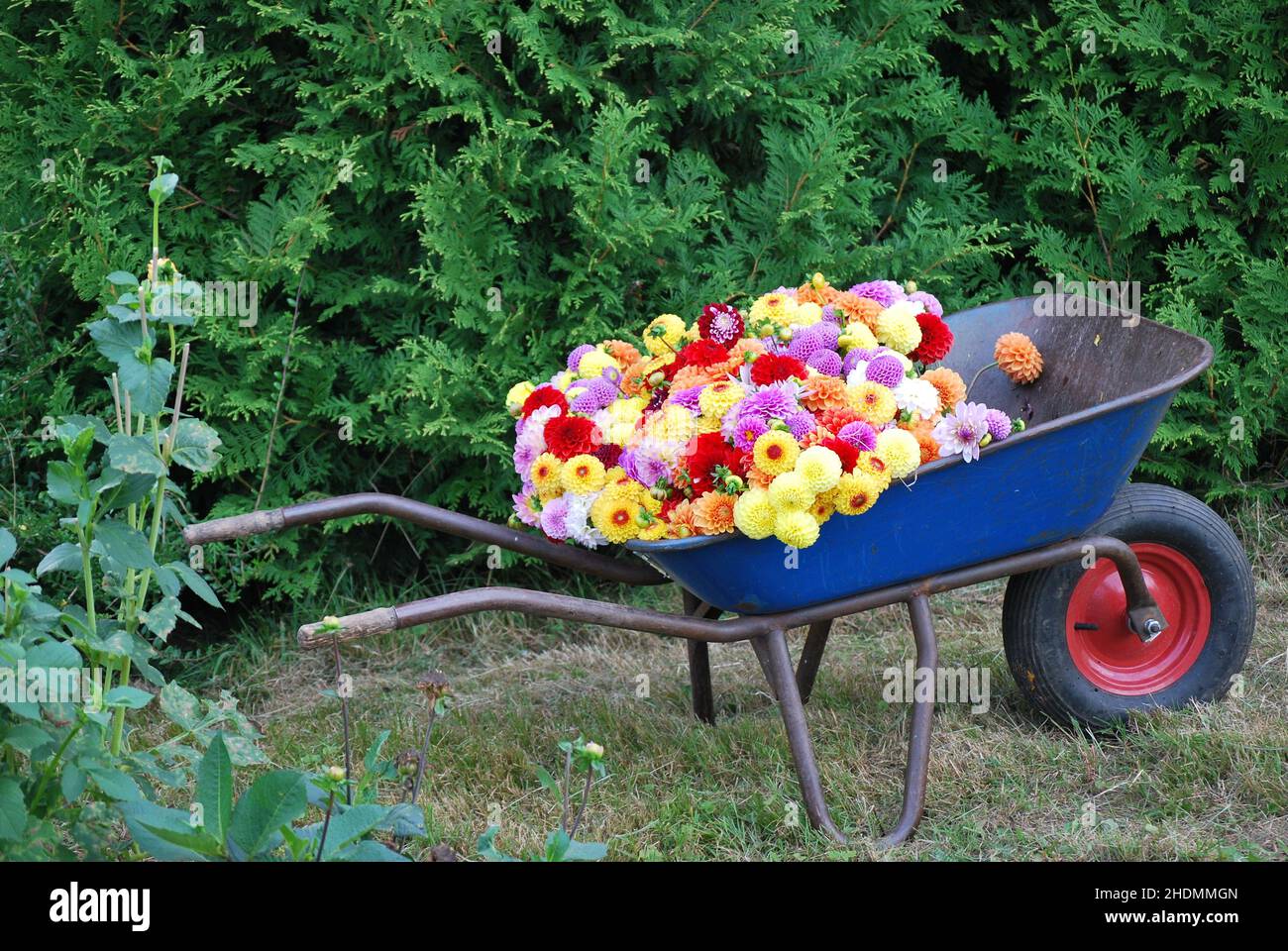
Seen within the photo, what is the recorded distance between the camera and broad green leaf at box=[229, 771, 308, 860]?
2021 millimetres

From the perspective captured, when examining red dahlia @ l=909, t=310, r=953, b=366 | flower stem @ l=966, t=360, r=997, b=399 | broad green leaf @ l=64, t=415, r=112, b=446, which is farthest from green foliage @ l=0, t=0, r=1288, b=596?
broad green leaf @ l=64, t=415, r=112, b=446

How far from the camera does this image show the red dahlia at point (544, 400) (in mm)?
2715

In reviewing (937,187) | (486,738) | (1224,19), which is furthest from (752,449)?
(1224,19)

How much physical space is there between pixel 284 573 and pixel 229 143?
4.03 feet

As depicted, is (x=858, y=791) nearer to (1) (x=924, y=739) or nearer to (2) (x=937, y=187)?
(1) (x=924, y=739)

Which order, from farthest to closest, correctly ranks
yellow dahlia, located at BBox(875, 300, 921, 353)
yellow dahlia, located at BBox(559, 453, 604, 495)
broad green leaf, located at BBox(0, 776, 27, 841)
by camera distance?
yellow dahlia, located at BBox(875, 300, 921, 353) → yellow dahlia, located at BBox(559, 453, 604, 495) → broad green leaf, located at BBox(0, 776, 27, 841)

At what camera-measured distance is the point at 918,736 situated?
2623 mm

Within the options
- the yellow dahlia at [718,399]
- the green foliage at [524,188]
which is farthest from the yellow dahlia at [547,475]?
the green foliage at [524,188]

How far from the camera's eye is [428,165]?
366 cm

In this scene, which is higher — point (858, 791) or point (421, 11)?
point (421, 11)

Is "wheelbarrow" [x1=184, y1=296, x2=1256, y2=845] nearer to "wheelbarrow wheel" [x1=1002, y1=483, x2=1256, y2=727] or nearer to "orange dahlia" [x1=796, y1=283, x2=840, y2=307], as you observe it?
"wheelbarrow wheel" [x1=1002, y1=483, x2=1256, y2=727]

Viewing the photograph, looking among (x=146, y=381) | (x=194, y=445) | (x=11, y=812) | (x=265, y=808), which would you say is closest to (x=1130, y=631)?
(x=265, y=808)

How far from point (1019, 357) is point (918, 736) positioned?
948 mm

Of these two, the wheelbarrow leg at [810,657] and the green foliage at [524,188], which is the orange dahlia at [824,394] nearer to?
the wheelbarrow leg at [810,657]
